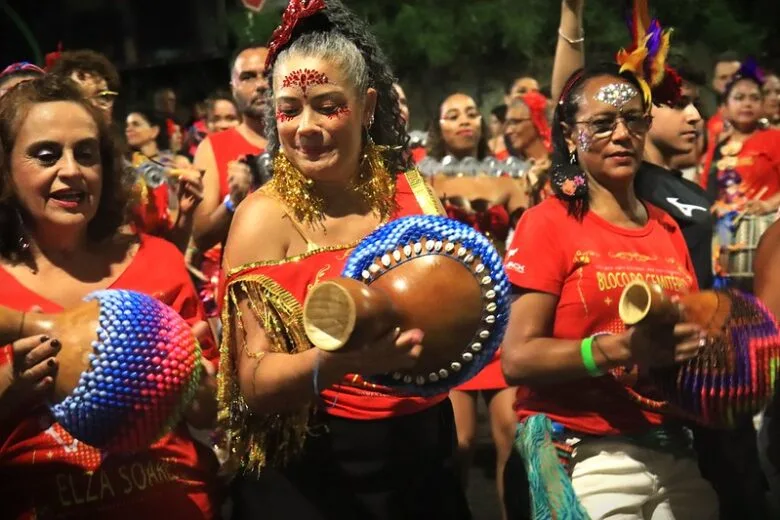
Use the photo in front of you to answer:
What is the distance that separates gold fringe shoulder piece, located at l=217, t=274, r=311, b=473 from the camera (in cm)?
261

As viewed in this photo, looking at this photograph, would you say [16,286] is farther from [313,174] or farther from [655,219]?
[655,219]

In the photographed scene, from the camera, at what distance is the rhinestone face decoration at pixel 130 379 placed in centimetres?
238

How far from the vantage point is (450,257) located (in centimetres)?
239

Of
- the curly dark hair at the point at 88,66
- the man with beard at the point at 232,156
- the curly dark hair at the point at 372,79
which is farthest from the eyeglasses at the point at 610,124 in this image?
the curly dark hair at the point at 88,66

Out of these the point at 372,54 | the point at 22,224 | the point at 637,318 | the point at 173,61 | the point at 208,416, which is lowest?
the point at 208,416

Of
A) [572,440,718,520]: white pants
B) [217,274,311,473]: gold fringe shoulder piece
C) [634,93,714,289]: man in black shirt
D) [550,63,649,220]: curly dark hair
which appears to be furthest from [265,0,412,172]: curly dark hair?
[634,93,714,289]: man in black shirt

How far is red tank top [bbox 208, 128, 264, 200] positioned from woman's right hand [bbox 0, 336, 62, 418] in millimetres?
2491

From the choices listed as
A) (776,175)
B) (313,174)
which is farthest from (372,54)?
(776,175)

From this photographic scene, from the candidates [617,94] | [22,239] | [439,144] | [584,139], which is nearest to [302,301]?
[22,239]

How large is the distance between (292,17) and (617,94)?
1.15 meters

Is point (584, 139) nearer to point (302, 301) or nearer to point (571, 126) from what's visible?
point (571, 126)

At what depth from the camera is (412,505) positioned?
2.80 metres

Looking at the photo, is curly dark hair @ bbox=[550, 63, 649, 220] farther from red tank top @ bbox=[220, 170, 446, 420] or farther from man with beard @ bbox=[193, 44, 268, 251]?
man with beard @ bbox=[193, 44, 268, 251]

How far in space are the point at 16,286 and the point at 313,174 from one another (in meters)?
0.83
